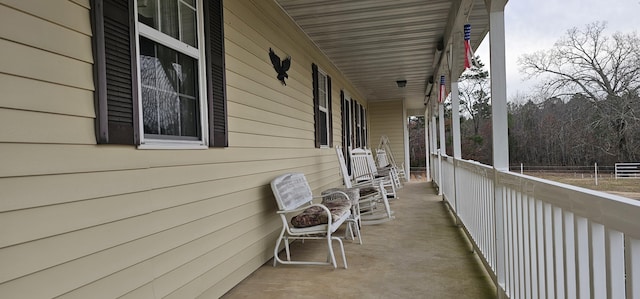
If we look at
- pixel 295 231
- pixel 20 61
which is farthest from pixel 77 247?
pixel 295 231

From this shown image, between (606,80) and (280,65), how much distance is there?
2.98 m

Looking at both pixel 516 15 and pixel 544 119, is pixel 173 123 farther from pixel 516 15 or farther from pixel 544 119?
pixel 516 15

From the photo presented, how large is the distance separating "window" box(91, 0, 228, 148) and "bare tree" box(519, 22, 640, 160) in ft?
6.28

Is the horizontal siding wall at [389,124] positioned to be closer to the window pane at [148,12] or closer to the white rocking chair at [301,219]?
the white rocking chair at [301,219]

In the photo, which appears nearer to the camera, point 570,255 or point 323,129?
point 570,255

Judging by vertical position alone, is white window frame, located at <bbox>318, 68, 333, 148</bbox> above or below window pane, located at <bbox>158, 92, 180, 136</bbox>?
above

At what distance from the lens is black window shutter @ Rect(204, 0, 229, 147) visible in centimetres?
239

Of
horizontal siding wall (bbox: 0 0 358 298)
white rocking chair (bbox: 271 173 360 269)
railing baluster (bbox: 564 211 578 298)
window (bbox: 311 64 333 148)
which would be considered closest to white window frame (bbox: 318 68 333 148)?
window (bbox: 311 64 333 148)

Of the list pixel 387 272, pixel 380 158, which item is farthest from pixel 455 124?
pixel 380 158

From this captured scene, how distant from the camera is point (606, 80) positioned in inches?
49.7

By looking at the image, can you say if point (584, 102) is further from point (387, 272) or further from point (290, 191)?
point (290, 191)

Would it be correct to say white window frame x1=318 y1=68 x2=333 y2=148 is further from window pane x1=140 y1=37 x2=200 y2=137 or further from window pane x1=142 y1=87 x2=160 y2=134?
window pane x1=142 y1=87 x2=160 y2=134

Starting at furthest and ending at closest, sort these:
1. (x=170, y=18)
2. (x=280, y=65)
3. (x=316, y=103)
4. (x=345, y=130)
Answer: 1. (x=345, y=130)
2. (x=316, y=103)
3. (x=280, y=65)
4. (x=170, y=18)

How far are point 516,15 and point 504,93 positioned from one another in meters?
0.52
